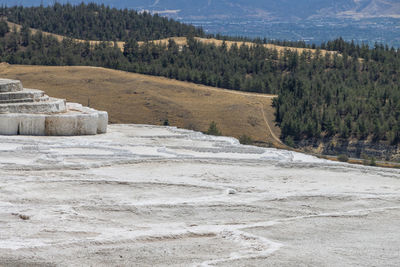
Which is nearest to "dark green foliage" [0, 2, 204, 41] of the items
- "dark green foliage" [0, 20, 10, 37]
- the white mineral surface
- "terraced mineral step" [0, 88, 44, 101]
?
"dark green foliage" [0, 20, 10, 37]

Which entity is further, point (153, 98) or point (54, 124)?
point (153, 98)

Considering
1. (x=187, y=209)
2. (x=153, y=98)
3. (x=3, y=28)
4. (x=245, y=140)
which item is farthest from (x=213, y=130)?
(x=3, y=28)

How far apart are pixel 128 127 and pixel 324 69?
148 ft

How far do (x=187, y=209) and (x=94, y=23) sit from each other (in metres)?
88.2

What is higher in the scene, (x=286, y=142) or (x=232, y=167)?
(x=232, y=167)

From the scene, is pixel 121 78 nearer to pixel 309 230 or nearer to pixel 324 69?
pixel 324 69

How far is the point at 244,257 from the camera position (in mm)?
13672

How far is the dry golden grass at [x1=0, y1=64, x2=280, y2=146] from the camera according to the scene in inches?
2359

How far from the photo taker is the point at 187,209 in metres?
17.6

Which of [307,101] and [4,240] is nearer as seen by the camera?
[4,240]

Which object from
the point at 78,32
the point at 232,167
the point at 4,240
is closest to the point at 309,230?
the point at 4,240

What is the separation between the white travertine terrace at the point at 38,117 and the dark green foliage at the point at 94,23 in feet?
202

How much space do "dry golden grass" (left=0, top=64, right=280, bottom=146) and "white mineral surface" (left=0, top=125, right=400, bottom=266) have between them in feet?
101

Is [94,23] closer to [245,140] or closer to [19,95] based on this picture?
[245,140]
